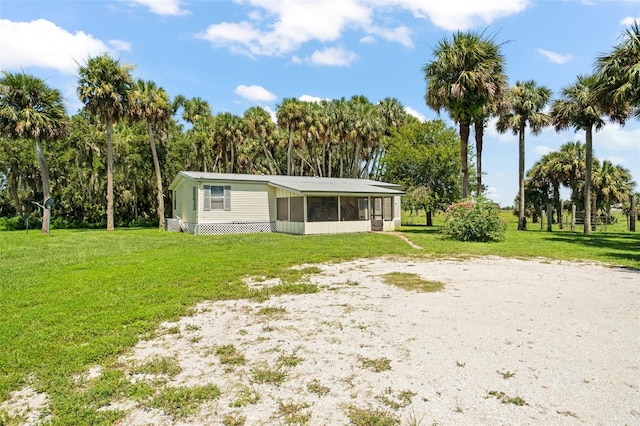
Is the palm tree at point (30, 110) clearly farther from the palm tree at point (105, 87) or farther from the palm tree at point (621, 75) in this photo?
the palm tree at point (621, 75)

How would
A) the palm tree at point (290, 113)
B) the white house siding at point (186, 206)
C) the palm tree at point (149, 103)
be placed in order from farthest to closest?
the palm tree at point (290, 113)
the palm tree at point (149, 103)
the white house siding at point (186, 206)

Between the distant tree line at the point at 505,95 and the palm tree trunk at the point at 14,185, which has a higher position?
the distant tree line at the point at 505,95

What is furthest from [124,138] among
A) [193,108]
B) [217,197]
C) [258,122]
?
[217,197]

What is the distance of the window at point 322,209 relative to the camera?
66.9 ft

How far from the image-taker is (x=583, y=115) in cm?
1891

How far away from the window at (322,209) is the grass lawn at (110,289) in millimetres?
6282

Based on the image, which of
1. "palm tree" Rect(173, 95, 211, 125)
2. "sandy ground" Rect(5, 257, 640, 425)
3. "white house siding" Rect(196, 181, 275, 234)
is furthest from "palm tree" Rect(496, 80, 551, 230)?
"palm tree" Rect(173, 95, 211, 125)

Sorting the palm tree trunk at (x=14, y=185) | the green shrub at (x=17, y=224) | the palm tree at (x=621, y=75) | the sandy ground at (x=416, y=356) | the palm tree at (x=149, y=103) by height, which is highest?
the palm tree at (x=149, y=103)

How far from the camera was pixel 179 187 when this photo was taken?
22.3m

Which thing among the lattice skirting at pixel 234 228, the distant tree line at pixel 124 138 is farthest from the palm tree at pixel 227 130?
the lattice skirting at pixel 234 228

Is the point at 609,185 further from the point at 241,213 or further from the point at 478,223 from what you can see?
the point at 241,213

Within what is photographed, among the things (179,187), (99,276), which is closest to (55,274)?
(99,276)

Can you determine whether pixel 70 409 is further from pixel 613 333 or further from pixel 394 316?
pixel 613 333

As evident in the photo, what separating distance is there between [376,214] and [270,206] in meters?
6.81
